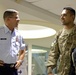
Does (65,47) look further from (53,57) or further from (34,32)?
(34,32)

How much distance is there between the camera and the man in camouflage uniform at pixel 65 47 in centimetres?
280

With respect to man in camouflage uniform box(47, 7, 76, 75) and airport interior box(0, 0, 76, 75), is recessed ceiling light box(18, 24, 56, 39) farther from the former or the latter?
man in camouflage uniform box(47, 7, 76, 75)

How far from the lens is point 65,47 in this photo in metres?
2.82

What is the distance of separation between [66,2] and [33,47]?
195 inches

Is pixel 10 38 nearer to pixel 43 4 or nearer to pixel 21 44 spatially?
pixel 21 44

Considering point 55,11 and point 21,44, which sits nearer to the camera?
point 21,44

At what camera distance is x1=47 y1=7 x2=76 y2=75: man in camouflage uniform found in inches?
110

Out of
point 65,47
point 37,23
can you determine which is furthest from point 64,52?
point 37,23

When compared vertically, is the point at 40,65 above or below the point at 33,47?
below

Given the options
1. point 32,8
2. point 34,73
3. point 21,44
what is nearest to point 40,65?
point 34,73

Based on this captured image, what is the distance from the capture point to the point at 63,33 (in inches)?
113

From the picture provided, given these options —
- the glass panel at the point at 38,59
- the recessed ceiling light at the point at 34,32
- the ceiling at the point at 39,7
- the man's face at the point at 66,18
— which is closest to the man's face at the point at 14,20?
the man's face at the point at 66,18

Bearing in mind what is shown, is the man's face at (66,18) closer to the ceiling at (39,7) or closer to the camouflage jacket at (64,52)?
the camouflage jacket at (64,52)

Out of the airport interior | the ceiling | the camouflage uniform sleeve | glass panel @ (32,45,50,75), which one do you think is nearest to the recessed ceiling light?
the airport interior
